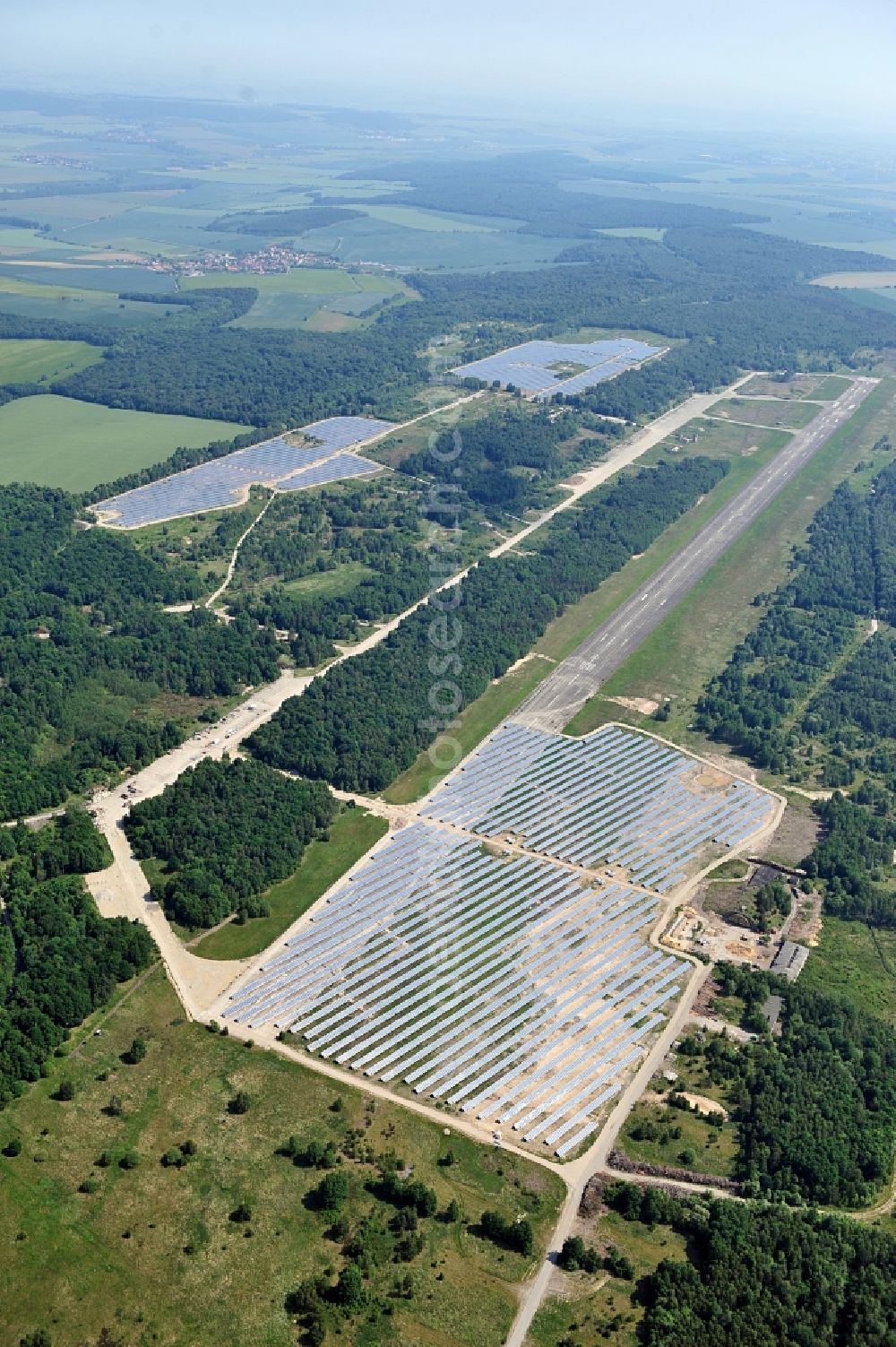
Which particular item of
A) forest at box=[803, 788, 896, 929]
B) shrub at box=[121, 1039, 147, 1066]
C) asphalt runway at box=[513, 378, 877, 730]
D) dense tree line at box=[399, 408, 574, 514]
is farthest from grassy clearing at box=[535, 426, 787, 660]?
shrub at box=[121, 1039, 147, 1066]

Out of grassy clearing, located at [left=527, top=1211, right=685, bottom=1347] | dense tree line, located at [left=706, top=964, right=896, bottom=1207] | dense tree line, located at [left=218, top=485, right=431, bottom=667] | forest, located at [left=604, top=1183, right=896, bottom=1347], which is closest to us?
forest, located at [left=604, top=1183, right=896, bottom=1347]

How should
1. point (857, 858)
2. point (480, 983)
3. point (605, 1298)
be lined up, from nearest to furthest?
1. point (605, 1298)
2. point (480, 983)
3. point (857, 858)

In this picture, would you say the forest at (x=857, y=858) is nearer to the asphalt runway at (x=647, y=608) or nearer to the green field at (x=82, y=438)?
the asphalt runway at (x=647, y=608)

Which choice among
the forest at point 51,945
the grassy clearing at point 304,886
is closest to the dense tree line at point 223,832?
the grassy clearing at point 304,886

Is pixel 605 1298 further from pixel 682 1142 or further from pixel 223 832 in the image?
pixel 223 832

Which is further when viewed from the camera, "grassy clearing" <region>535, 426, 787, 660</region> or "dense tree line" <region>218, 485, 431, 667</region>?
"grassy clearing" <region>535, 426, 787, 660</region>

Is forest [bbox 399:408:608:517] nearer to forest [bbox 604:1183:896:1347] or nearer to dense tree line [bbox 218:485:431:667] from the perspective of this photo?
dense tree line [bbox 218:485:431:667]

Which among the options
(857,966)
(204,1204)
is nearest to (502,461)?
(857,966)

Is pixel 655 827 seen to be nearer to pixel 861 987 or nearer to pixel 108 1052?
pixel 861 987
